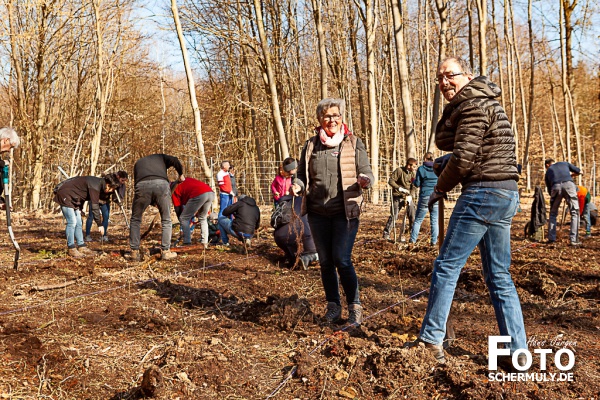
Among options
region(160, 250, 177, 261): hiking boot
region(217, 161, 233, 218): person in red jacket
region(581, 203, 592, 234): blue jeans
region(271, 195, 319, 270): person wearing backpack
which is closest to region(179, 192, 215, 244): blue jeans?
region(160, 250, 177, 261): hiking boot

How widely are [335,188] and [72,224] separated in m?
5.63

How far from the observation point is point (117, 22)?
19.7 meters

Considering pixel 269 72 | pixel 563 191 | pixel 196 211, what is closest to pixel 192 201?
pixel 196 211

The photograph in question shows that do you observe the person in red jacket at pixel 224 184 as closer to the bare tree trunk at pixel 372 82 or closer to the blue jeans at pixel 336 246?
the bare tree trunk at pixel 372 82

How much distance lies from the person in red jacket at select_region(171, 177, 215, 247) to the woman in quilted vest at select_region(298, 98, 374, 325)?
5005 mm

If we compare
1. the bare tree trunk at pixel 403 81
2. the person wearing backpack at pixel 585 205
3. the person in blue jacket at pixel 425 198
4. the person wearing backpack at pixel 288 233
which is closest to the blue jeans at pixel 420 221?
the person in blue jacket at pixel 425 198

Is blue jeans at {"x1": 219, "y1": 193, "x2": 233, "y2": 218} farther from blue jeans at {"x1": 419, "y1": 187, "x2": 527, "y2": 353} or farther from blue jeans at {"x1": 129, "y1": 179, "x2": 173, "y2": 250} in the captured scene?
blue jeans at {"x1": 419, "y1": 187, "x2": 527, "y2": 353}

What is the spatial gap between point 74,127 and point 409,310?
790 inches

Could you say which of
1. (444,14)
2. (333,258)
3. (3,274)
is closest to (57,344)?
(333,258)

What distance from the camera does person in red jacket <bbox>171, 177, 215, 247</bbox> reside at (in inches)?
361

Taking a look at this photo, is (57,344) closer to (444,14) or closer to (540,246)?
(540,246)

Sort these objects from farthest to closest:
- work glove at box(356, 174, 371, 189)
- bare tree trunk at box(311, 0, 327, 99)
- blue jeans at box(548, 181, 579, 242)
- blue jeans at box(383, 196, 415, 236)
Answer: bare tree trunk at box(311, 0, 327, 99) < blue jeans at box(383, 196, 415, 236) < blue jeans at box(548, 181, 579, 242) < work glove at box(356, 174, 371, 189)

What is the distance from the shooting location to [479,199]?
330 cm

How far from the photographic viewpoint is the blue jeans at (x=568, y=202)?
9843 mm
